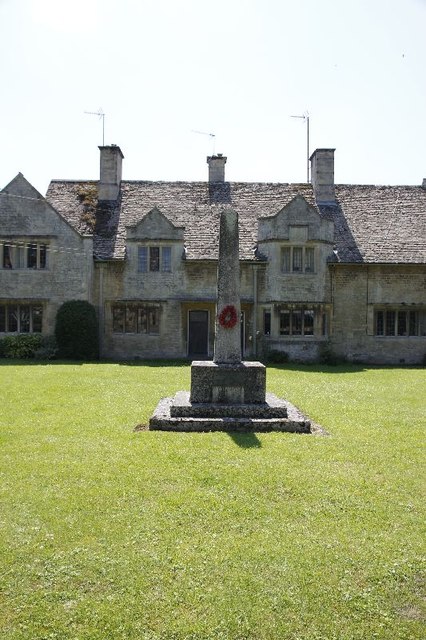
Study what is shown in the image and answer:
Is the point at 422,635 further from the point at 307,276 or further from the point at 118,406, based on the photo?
the point at 307,276

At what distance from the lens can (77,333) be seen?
79.9ft

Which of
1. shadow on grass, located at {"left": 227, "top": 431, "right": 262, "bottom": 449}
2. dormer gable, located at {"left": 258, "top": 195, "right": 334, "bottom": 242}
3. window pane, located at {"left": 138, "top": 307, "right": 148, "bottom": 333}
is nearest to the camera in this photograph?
shadow on grass, located at {"left": 227, "top": 431, "right": 262, "bottom": 449}

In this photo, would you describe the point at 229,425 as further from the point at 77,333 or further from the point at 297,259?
the point at 297,259

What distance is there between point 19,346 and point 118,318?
4726 millimetres

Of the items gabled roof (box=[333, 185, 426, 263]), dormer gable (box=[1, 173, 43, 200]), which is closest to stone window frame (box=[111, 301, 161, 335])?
dormer gable (box=[1, 173, 43, 200])

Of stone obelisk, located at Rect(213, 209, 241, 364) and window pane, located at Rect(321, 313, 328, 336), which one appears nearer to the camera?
stone obelisk, located at Rect(213, 209, 241, 364)

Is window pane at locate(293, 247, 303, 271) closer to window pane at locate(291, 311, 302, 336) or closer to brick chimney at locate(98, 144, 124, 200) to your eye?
window pane at locate(291, 311, 302, 336)

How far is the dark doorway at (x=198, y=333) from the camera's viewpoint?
1043 inches

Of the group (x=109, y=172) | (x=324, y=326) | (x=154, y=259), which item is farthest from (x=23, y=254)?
(x=324, y=326)

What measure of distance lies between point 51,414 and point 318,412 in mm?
5664

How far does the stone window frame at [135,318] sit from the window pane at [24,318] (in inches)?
156

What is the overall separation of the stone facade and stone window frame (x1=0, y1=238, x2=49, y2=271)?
48 millimetres

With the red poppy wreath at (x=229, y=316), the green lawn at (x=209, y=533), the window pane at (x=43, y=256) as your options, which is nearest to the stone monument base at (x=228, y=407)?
the green lawn at (x=209, y=533)

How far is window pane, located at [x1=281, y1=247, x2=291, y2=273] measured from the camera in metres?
25.7
